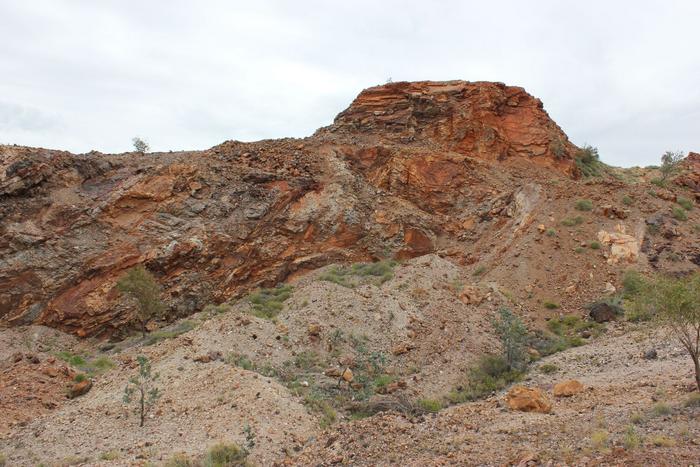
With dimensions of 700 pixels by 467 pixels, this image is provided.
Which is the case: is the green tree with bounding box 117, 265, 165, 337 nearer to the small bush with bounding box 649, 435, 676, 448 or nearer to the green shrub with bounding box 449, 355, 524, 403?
the green shrub with bounding box 449, 355, 524, 403

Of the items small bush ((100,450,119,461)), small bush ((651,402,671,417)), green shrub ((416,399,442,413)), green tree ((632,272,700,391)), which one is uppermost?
green tree ((632,272,700,391))

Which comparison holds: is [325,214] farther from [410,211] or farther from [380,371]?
[380,371]

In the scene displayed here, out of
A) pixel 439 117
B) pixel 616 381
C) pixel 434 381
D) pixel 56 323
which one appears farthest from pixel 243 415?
pixel 439 117

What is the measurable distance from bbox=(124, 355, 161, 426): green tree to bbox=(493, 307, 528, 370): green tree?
9827 mm

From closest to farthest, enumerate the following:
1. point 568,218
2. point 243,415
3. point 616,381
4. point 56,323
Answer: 1. point 243,415
2. point 616,381
3. point 56,323
4. point 568,218

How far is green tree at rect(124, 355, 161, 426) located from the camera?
12366 mm

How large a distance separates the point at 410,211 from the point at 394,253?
2664 mm

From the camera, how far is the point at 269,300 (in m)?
20.9

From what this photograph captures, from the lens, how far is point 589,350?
16.8m

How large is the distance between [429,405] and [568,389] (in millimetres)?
3303

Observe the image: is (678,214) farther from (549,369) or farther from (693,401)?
(693,401)

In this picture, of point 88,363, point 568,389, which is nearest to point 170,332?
point 88,363

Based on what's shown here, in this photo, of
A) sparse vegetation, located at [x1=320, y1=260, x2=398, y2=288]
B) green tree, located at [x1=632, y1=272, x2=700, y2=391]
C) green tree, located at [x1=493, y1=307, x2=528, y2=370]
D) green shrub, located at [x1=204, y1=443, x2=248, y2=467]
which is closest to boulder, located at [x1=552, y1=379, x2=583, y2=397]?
green tree, located at [x1=632, y1=272, x2=700, y2=391]

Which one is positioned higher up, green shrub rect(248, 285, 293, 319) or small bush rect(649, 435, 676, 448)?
green shrub rect(248, 285, 293, 319)
